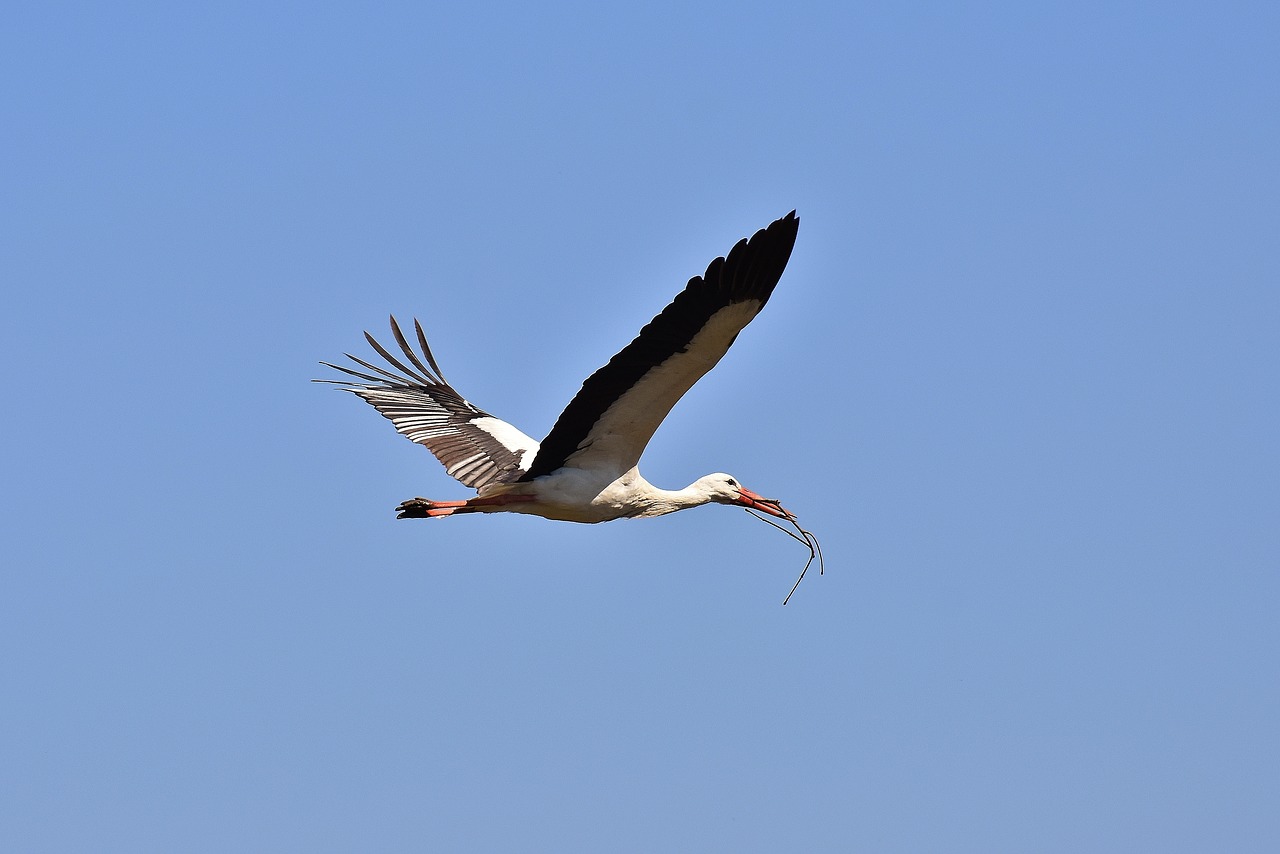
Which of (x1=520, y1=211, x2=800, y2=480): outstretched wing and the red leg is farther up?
(x1=520, y1=211, x2=800, y2=480): outstretched wing

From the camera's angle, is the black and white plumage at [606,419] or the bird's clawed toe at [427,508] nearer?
the black and white plumage at [606,419]

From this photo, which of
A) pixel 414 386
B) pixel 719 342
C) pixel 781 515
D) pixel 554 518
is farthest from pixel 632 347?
pixel 414 386

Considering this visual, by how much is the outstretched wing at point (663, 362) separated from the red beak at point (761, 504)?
1815 mm

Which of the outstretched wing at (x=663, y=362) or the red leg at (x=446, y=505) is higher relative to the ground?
the outstretched wing at (x=663, y=362)

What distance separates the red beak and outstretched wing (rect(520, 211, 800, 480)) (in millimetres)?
1815

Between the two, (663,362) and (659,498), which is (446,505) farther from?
(663,362)

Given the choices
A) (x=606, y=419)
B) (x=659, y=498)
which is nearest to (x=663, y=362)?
(x=606, y=419)

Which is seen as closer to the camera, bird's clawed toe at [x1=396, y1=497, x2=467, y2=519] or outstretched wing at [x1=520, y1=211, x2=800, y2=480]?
outstretched wing at [x1=520, y1=211, x2=800, y2=480]

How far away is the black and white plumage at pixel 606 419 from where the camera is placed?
42.5 ft

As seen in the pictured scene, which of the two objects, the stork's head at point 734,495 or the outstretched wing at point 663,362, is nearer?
the outstretched wing at point 663,362

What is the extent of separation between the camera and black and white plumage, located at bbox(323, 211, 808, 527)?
12953mm

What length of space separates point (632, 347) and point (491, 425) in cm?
521

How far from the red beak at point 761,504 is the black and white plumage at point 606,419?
15 mm

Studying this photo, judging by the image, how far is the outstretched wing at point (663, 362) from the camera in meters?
12.8
